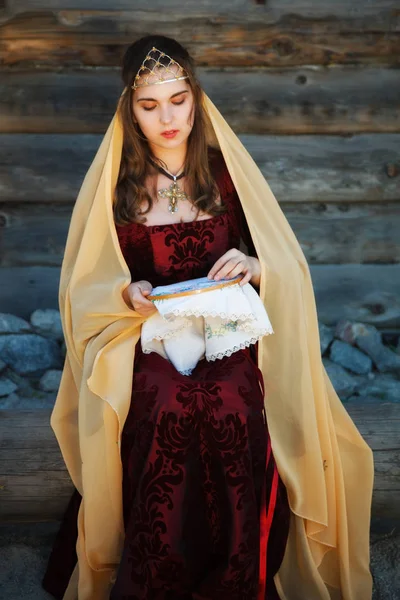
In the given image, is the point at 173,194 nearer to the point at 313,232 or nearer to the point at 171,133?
the point at 171,133

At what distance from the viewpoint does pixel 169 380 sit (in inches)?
94.0

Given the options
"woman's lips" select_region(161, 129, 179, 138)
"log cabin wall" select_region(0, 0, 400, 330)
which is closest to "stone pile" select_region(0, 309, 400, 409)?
"log cabin wall" select_region(0, 0, 400, 330)

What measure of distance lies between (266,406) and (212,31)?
1960mm

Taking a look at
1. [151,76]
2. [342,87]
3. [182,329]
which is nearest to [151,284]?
[182,329]

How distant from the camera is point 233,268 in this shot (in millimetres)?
2496

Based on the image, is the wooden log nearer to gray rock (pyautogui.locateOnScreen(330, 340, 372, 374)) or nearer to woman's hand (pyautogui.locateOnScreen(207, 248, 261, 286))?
gray rock (pyautogui.locateOnScreen(330, 340, 372, 374))

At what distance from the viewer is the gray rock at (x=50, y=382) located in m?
3.87

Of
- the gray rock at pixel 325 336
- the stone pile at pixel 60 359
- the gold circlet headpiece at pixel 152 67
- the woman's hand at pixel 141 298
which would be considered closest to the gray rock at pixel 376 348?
the stone pile at pixel 60 359

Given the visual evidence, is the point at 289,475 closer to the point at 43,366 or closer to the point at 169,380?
the point at 169,380

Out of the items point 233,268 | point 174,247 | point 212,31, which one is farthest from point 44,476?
point 212,31

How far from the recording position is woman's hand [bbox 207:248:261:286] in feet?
8.15

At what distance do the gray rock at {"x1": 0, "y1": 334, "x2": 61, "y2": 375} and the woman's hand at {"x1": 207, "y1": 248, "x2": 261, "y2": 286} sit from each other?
169 centimetres

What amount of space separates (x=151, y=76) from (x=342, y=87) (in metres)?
1.61

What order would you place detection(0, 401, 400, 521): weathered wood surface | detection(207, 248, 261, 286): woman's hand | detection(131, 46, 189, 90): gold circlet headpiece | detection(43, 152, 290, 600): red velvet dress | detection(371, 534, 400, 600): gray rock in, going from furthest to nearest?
detection(0, 401, 400, 521): weathered wood surface, detection(371, 534, 400, 600): gray rock, detection(131, 46, 189, 90): gold circlet headpiece, detection(207, 248, 261, 286): woman's hand, detection(43, 152, 290, 600): red velvet dress
